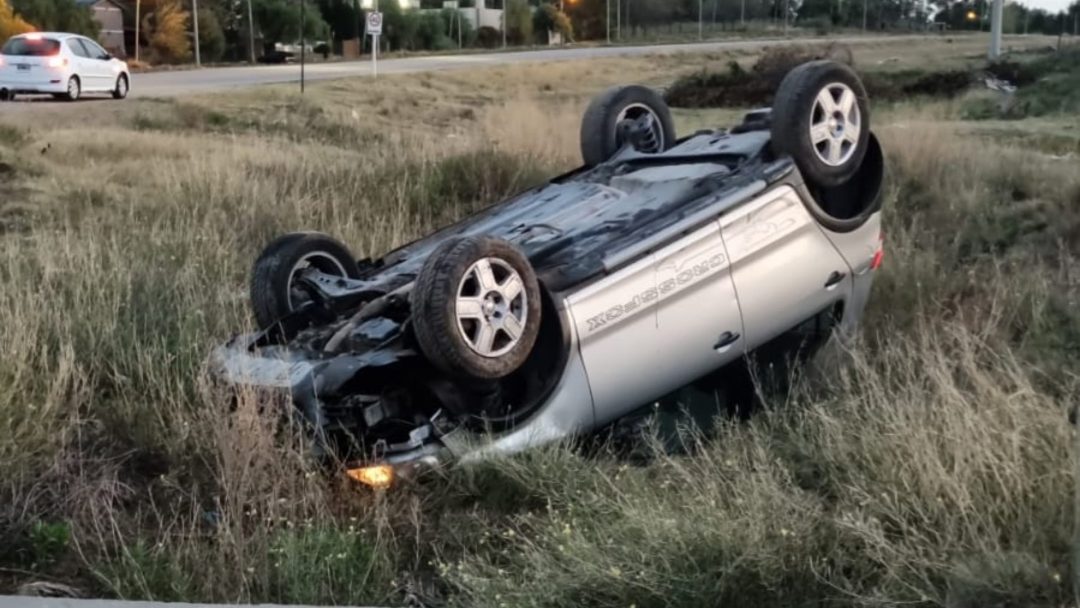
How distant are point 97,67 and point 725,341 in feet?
80.3

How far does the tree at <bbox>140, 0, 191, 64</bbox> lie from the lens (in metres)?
61.9

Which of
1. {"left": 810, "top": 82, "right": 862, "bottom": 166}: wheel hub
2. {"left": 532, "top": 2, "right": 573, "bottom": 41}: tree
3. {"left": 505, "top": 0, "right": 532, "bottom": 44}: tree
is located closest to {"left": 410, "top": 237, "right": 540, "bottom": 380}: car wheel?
{"left": 810, "top": 82, "right": 862, "bottom": 166}: wheel hub

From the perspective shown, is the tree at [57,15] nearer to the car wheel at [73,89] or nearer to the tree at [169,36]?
the tree at [169,36]

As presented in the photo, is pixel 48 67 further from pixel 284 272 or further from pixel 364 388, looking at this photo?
pixel 364 388

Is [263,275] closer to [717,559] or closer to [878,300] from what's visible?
[717,559]

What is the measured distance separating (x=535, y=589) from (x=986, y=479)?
5.39ft

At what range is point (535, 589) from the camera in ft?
12.1

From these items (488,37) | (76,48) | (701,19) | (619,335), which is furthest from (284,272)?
(701,19)

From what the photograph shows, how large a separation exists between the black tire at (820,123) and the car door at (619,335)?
1.11m

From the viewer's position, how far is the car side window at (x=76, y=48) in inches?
1029

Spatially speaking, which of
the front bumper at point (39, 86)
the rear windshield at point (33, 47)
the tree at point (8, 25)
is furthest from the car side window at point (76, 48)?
the tree at point (8, 25)

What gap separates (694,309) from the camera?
5.16 metres

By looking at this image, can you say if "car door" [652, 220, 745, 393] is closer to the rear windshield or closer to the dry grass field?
the dry grass field

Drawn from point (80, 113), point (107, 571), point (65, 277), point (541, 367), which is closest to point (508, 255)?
point (541, 367)
